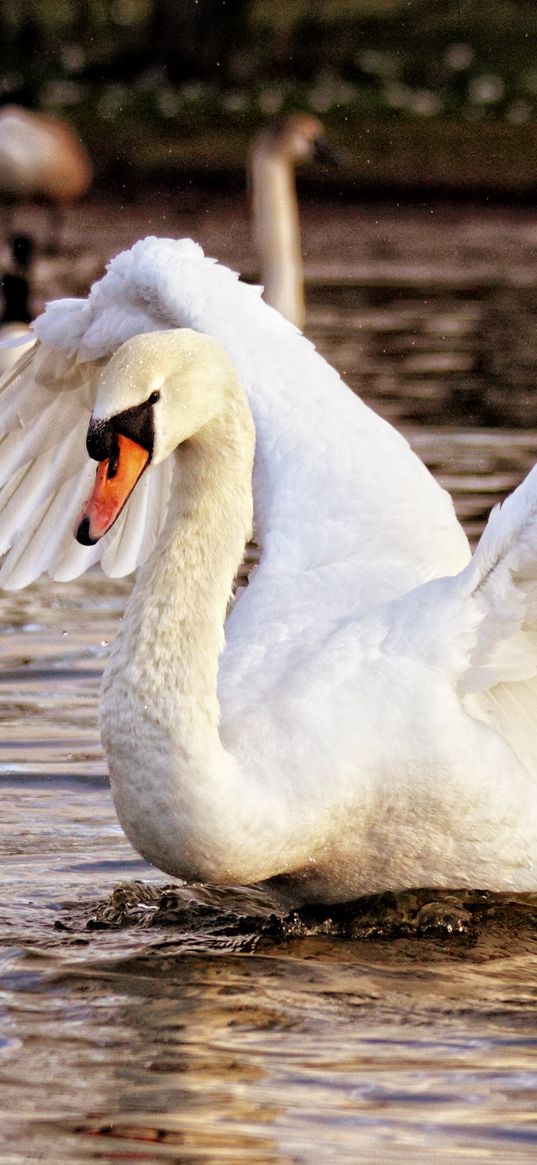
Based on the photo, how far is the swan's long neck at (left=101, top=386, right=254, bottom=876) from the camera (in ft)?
17.7

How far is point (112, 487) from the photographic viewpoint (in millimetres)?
5219

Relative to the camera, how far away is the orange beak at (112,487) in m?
5.18

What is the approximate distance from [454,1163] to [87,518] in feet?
5.22

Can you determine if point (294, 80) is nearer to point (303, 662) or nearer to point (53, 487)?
point (53, 487)

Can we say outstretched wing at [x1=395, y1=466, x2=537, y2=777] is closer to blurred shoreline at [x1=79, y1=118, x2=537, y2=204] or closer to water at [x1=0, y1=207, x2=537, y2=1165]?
water at [x1=0, y1=207, x2=537, y2=1165]

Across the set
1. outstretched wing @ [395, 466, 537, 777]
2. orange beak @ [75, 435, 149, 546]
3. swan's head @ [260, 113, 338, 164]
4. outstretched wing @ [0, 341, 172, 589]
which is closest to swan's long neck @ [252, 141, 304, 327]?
swan's head @ [260, 113, 338, 164]

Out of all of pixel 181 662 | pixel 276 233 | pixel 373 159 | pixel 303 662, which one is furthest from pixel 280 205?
pixel 181 662

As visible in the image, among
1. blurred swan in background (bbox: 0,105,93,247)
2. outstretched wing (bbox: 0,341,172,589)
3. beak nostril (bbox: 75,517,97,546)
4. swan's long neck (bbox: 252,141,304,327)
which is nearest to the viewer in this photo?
beak nostril (bbox: 75,517,97,546)

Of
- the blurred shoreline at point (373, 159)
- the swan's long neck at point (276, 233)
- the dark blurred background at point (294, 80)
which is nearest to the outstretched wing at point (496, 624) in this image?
the swan's long neck at point (276, 233)

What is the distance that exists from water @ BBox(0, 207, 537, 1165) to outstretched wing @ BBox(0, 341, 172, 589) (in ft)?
2.22

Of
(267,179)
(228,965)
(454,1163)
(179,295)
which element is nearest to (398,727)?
(228,965)

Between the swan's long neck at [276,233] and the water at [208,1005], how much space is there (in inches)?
211

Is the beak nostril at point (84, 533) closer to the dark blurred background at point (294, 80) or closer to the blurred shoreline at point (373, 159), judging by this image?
the blurred shoreline at point (373, 159)

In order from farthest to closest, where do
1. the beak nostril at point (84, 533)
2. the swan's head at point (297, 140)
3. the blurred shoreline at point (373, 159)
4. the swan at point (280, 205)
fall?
the blurred shoreline at point (373, 159)
the swan's head at point (297, 140)
the swan at point (280, 205)
the beak nostril at point (84, 533)
